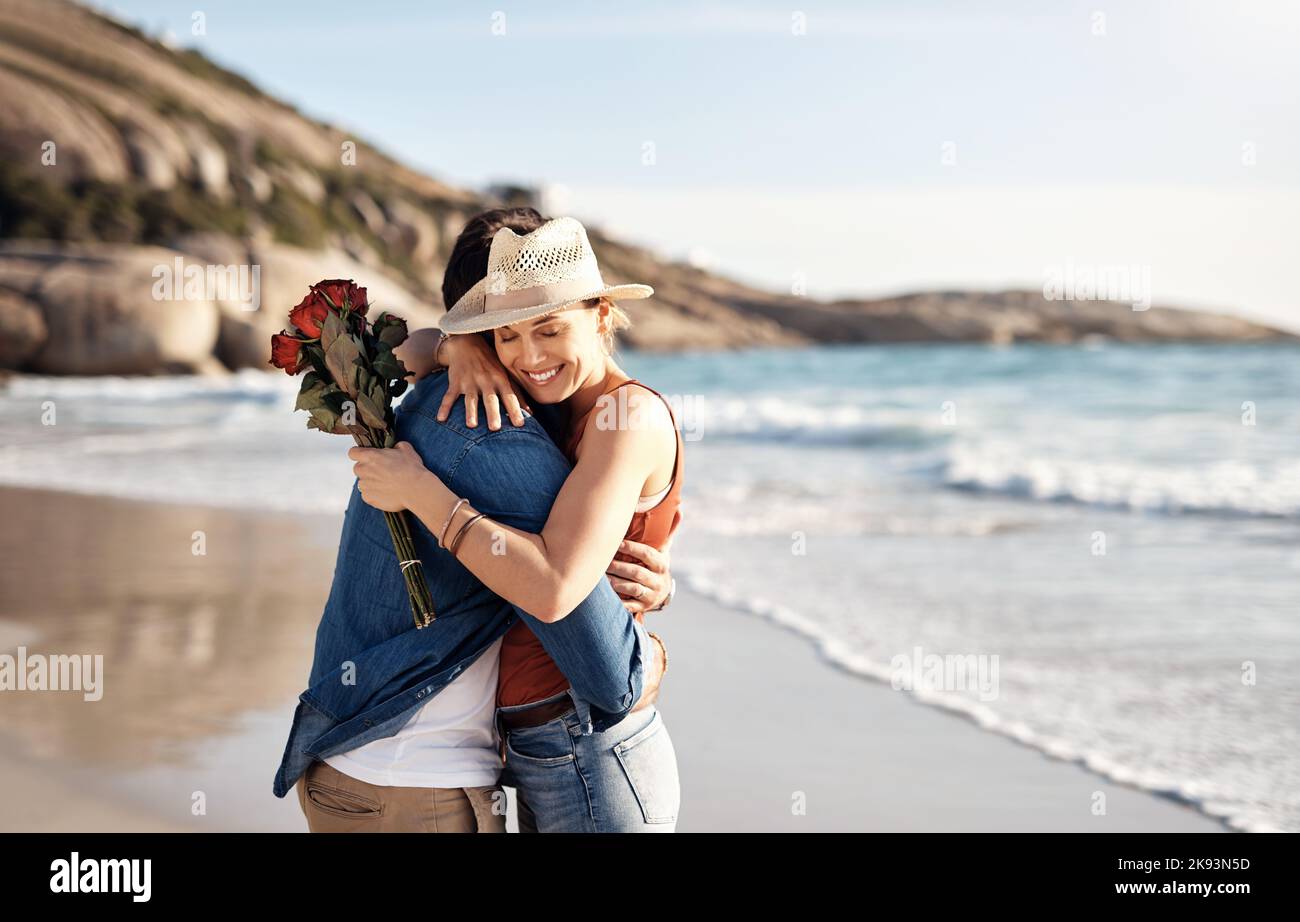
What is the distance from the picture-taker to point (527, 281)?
2039 mm

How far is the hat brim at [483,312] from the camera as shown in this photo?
2027 millimetres

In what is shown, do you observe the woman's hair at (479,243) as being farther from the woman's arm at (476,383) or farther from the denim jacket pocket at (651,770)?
the denim jacket pocket at (651,770)

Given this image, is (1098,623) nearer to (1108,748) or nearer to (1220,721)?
(1220,721)

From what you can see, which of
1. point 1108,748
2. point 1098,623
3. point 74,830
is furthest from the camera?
point 1098,623

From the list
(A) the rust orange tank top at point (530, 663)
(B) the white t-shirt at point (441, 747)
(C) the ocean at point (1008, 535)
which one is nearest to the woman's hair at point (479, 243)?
(A) the rust orange tank top at point (530, 663)

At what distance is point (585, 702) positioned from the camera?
2041 mm

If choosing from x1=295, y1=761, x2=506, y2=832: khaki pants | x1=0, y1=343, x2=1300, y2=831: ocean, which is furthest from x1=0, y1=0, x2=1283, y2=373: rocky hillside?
x1=295, y1=761, x2=506, y2=832: khaki pants

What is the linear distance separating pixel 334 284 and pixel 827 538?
22.8 ft

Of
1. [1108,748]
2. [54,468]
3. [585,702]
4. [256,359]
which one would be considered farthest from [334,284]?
[256,359]

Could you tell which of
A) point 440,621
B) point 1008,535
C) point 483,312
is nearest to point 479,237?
point 483,312

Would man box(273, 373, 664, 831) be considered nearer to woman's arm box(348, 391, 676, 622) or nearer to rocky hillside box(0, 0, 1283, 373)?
woman's arm box(348, 391, 676, 622)

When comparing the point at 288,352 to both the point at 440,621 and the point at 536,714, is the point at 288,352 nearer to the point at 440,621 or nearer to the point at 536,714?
the point at 440,621

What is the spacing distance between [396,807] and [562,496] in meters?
0.60

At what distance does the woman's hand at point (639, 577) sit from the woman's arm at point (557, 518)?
0.85 feet
